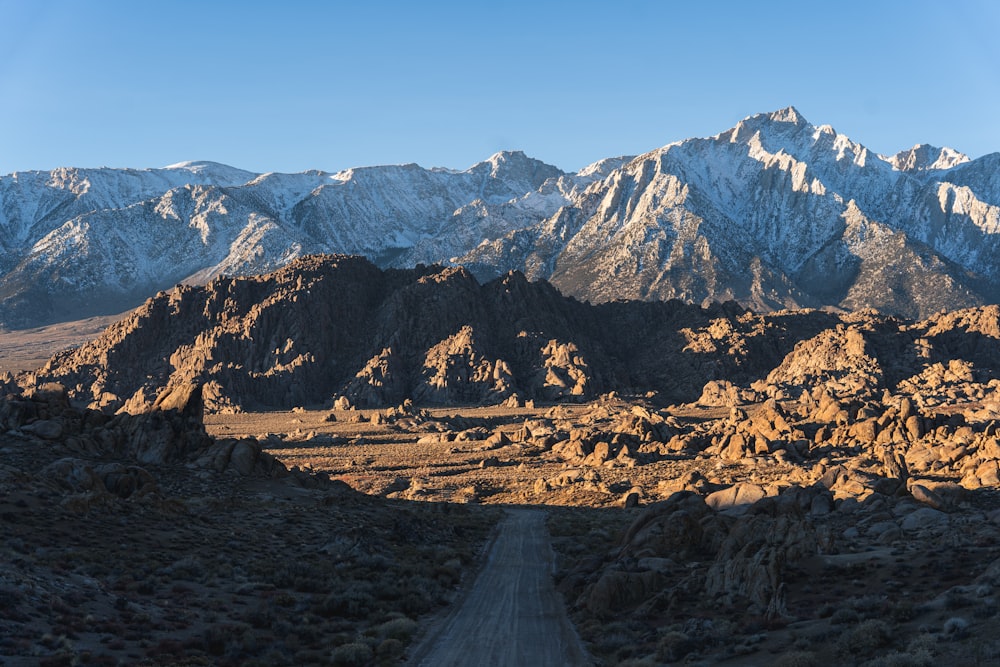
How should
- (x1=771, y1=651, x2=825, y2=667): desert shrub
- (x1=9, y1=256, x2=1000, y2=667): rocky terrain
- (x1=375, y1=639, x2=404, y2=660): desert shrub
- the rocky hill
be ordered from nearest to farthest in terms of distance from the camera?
1. (x1=771, y1=651, x2=825, y2=667): desert shrub
2. (x1=9, y1=256, x2=1000, y2=667): rocky terrain
3. (x1=375, y1=639, x2=404, y2=660): desert shrub
4. the rocky hill

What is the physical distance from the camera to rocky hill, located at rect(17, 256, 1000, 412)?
547ft

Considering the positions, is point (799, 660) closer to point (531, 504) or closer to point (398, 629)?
point (398, 629)

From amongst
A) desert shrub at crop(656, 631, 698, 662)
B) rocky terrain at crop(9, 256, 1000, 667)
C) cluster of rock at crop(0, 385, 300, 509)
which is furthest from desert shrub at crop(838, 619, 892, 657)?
cluster of rock at crop(0, 385, 300, 509)

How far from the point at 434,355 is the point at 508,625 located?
147m

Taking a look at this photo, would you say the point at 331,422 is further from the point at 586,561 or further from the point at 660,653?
the point at 660,653

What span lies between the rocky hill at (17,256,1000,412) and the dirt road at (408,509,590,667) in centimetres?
11466

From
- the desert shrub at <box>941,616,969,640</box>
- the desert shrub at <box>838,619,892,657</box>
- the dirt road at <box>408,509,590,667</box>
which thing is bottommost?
the dirt road at <box>408,509,590,667</box>

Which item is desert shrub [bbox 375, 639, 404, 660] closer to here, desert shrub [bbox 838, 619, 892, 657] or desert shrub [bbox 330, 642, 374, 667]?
desert shrub [bbox 330, 642, 374, 667]

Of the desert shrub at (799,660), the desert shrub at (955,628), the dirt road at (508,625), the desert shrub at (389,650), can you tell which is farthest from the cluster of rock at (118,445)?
the desert shrub at (955,628)

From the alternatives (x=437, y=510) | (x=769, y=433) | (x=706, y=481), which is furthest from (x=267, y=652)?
(x=769, y=433)

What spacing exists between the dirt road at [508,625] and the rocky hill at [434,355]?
11466 centimetres

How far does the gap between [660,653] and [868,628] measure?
7022 mm

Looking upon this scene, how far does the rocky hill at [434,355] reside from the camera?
6565 inches

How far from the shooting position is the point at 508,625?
35.5 m
